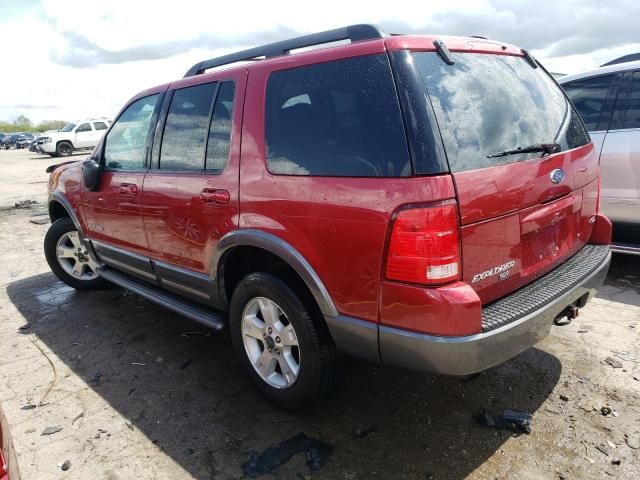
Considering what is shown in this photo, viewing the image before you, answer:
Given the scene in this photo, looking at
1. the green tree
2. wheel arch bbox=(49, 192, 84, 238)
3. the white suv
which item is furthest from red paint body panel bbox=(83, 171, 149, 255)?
the green tree

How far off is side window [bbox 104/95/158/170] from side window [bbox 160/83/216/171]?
1.02 feet

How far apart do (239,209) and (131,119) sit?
1785 mm

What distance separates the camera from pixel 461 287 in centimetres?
216

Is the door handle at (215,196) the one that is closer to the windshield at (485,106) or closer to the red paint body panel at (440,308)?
the red paint body panel at (440,308)

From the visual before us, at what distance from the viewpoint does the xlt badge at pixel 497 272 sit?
2268 mm

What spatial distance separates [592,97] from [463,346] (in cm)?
390

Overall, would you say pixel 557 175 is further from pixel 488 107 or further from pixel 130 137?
pixel 130 137

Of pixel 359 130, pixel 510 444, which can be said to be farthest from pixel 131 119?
pixel 510 444

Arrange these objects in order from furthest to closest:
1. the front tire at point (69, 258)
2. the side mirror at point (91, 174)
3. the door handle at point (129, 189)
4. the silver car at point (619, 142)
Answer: the front tire at point (69, 258), the silver car at point (619, 142), the side mirror at point (91, 174), the door handle at point (129, 189)

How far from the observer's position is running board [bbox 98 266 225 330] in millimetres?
3275

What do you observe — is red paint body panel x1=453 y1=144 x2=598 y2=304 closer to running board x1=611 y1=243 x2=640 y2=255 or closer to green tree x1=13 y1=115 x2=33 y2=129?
running board x1=611 y1=243 x2=640 y2=255

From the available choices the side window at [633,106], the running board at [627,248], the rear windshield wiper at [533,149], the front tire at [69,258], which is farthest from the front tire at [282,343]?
the side window at [633,106]

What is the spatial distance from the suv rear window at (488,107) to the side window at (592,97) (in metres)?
2.17

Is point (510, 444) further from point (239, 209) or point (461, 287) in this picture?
point (239, 209)
